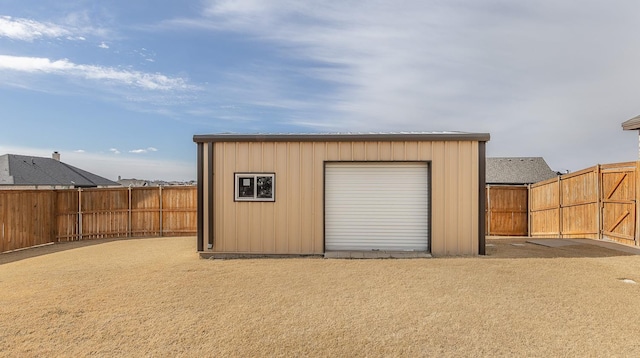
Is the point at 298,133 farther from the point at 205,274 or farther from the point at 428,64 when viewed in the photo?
the point at 428,64

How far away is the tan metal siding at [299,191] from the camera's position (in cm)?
809

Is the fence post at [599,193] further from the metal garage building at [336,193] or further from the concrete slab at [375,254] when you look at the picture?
the concrete slab at [375,254]

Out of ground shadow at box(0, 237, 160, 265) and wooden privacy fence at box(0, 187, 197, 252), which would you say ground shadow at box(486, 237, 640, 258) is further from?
ground shadow at box(0, 237, 160, 265)

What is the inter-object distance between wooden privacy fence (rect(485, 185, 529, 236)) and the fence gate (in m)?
4.12

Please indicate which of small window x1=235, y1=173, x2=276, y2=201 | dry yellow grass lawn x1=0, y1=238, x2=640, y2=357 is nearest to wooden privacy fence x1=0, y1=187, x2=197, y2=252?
dry yellow grass lawn x1=0, y1=238, x2=640, y2=357

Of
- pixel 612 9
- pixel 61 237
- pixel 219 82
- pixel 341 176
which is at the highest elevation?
pixel 612 9

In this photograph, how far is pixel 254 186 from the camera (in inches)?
326

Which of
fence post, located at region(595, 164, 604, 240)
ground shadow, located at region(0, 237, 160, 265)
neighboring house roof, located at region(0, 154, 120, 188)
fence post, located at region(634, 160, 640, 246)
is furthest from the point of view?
neighboring house roof, located at region(0, 154, 120, 188)

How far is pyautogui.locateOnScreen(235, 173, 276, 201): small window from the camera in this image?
8234 mm

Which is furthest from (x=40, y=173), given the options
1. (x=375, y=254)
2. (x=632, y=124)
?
(x=632, y=124)

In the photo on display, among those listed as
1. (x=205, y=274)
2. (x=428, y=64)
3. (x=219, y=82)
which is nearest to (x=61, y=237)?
(x=219, y=82)

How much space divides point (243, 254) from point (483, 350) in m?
6.08

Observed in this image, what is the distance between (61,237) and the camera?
12.1 m

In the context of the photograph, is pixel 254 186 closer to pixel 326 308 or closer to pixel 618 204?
pixel 326 308
